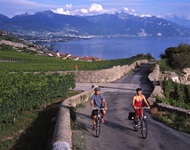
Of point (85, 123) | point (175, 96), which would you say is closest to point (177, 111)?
point (85, 123)

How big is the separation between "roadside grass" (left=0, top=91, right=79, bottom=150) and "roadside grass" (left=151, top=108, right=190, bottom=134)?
4597 millimetres

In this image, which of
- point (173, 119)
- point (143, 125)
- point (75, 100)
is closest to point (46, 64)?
point (75, 100)

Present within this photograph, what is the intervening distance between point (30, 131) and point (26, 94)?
3.20 m

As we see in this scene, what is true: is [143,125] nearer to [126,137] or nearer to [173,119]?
[126,137]

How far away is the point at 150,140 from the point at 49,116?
540cm

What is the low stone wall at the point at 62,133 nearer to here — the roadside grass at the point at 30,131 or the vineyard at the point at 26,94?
the roadside grass at the point at 30,131

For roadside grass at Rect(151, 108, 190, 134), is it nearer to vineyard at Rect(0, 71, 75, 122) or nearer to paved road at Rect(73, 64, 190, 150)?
paved road at Rect(73, 64, 190, 150)

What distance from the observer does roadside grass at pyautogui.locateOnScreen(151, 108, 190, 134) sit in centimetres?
1321

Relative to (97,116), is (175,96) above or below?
below

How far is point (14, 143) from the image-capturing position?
11.6 meters

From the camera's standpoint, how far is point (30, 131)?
42.0 feet

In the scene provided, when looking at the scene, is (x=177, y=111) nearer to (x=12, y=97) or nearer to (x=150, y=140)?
(x=150, y=140)

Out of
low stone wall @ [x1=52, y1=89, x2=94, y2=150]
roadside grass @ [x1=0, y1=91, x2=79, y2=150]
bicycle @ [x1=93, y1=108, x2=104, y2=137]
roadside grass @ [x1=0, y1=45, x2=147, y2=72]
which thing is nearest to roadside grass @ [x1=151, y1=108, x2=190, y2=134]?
bicycle @ [x1=93, y1=108, x2=104, y2=137]

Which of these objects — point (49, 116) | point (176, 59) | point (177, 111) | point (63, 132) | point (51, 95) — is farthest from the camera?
point (176, 59)
